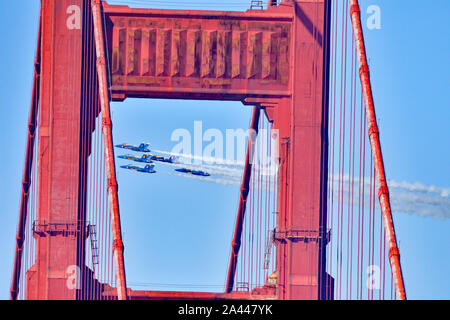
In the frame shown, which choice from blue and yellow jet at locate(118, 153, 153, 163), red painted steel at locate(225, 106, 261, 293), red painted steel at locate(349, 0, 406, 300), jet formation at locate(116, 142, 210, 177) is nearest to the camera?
red painted steel at locate(349, 0, 406, 300)

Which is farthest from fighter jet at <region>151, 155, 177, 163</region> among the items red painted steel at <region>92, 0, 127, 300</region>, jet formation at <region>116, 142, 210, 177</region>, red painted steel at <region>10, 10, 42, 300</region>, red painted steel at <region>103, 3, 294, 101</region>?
red painted steel at <region>92, 0, 127, 300</region>

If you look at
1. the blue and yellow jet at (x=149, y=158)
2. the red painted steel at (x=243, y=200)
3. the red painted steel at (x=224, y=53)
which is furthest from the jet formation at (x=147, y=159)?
the red painted steel at (x=224, y=53)

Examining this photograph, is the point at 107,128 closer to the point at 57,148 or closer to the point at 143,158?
the point at 57,148

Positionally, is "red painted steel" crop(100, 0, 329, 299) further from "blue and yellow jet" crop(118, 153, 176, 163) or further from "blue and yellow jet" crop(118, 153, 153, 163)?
"blue and yellow jet" crop(118, 153, 153, 163)

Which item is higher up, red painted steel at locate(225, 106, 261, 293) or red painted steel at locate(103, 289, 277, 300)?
red painted steel at locate(225, 106, 261, 293)

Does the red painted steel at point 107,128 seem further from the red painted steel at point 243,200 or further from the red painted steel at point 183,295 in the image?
the red painted steel at point 243,200

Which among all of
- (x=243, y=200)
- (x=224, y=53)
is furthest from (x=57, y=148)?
(x=243, y=200)

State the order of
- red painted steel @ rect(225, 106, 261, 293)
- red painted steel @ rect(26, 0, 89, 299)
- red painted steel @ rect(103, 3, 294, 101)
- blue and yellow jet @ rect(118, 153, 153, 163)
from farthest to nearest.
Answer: blue and yellow jet @ rect(118, 153, 153, 163), red painted steel @ rect(225, 106, 261, 293), red painted steel @ rect(103, 3, 294, 101), red painted steel @ rect(26, 0, 89, 299)
